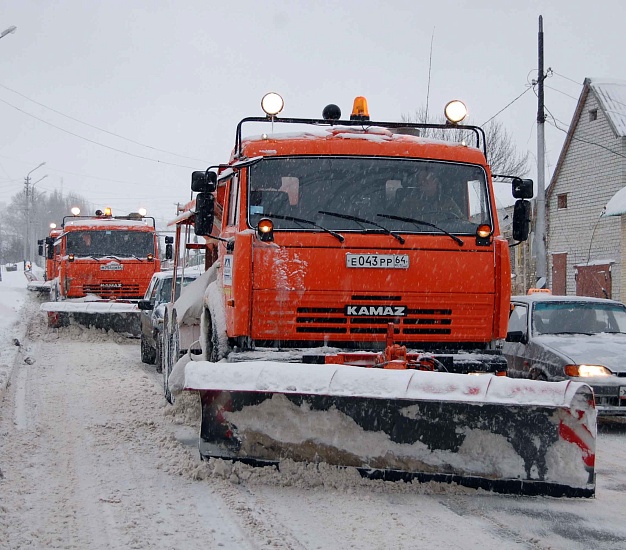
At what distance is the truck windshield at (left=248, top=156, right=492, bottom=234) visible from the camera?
6543 millimetres

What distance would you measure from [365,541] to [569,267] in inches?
1023

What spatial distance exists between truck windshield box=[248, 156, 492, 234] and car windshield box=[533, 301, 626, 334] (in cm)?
362

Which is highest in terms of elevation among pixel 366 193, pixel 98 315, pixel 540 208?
pixel 540 208

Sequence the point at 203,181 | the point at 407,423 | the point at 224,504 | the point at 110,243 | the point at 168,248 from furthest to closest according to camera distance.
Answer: the point at 110,243
the point at 168,248
the point at 203,181
the point at 407,423
the point at 224,504

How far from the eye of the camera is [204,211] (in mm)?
7035

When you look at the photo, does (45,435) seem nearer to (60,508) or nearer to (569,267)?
(60,508)

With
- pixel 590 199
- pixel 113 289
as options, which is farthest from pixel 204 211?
pixel 590 199

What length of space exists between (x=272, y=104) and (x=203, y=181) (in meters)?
1.01

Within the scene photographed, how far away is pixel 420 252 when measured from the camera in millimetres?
6430

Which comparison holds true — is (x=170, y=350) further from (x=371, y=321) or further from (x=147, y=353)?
(x=147, y=353)

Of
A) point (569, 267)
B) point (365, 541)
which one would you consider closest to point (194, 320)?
point (365, 541)

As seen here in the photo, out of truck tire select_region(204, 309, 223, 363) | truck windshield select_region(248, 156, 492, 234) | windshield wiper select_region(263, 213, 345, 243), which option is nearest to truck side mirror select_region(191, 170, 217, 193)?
truck windshield select_region(248, 156, 492, 234)

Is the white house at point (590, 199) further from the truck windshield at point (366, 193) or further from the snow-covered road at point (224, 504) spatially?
the truck windshield at point (366, 193)

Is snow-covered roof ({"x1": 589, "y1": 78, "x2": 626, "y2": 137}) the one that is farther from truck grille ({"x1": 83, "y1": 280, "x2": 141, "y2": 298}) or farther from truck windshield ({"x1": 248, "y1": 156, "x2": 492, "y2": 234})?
truck windshield ({"x1": 248, "y1": 156, "x2": 492, "y2": 234})
